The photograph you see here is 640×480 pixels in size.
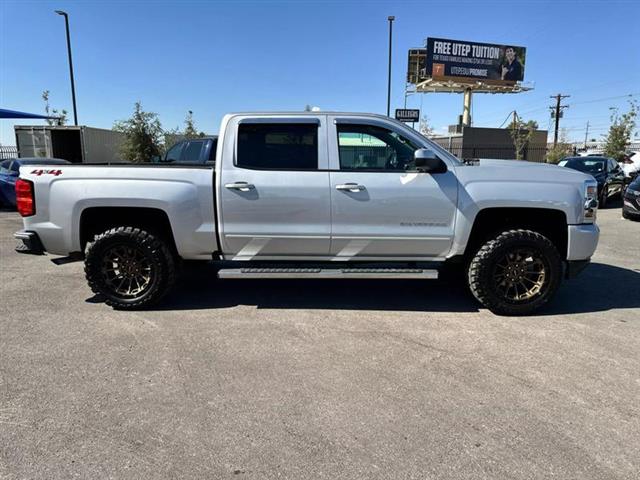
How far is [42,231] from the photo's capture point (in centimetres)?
468

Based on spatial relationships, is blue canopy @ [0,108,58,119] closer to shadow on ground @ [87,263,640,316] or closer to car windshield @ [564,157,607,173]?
shadow on ground @ [87,263,640,316]

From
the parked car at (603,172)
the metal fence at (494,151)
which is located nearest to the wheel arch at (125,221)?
the parked car at (603,172)

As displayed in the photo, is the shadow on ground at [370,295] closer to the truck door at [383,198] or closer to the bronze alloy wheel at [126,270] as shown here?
the bronze alloy wheel at [126,270]

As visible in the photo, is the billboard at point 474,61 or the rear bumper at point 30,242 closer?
the rear bumper at point 30,242

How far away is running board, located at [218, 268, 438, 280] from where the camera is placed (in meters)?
4.63

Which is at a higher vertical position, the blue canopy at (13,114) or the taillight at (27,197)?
the blue canopy at (13,114)

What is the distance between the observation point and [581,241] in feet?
15.0

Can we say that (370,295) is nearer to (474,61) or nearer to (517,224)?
(517,224)

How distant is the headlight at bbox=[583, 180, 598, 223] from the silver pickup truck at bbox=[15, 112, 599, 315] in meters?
0.01

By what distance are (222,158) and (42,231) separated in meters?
2.06

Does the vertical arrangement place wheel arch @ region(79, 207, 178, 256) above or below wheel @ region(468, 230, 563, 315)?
above

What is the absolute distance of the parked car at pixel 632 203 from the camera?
11328 millimetres

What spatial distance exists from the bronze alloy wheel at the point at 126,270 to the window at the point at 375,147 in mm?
2452

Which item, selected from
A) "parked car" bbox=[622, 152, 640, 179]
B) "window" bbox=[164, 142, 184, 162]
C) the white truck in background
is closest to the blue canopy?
the white truck in background
